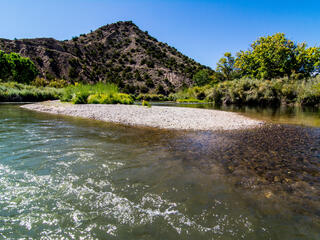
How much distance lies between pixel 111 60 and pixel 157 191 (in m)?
75.9

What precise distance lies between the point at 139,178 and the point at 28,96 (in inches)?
1335

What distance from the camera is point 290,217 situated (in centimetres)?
239

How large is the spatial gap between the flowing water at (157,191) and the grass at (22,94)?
96.4ft

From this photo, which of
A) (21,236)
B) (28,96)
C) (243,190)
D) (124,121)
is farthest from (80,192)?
Answer: (28,96)

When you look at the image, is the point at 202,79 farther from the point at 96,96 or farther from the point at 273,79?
the point at 96,96

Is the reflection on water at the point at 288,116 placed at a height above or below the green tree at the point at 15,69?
below

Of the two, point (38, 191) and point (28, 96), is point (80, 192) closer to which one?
point (38, 191)

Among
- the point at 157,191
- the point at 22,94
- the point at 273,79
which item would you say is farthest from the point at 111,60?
the point at 157,191

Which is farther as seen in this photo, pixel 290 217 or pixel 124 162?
pixel 124 162

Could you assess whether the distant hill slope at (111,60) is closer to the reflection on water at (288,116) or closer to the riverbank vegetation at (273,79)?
the riverbank vegetation at (273,79)

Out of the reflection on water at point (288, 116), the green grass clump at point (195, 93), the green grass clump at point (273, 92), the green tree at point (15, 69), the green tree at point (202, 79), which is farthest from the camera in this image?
the green tree at point (202, 79)

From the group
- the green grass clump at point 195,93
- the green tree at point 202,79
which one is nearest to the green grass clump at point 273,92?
the green grass clump at point 195,93

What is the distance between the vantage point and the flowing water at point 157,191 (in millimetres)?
2131

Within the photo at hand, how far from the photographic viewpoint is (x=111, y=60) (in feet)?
237
